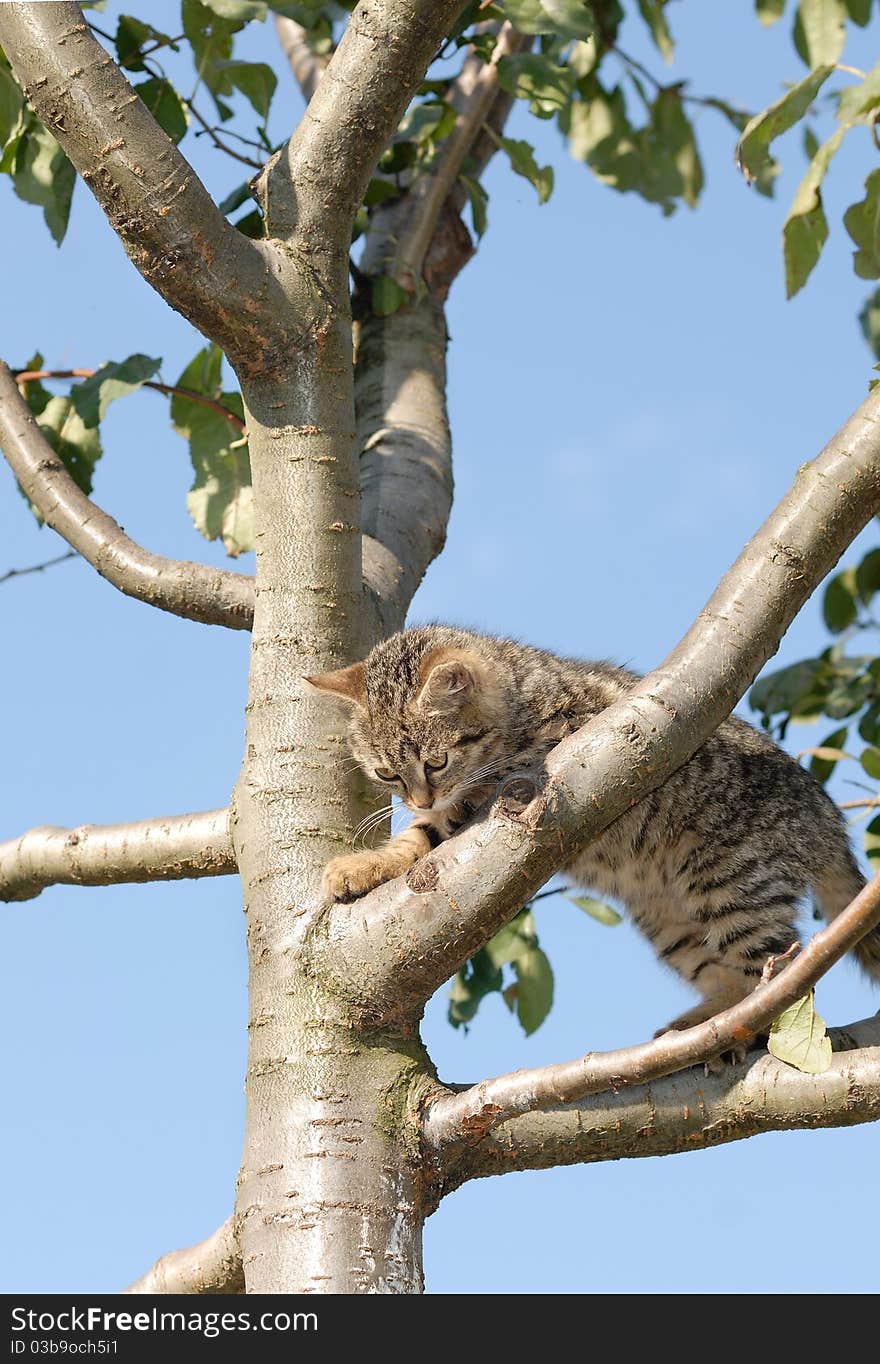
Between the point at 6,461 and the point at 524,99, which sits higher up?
the point at 524,99

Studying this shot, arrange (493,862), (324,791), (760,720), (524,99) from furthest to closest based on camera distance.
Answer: (760,720) → (524,99) → (324,791) → (493,862)

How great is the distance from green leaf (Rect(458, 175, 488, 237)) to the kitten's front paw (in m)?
2.78

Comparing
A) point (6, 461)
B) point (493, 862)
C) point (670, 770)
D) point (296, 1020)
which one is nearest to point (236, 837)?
point (296, 1020)

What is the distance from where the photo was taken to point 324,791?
10.9ft

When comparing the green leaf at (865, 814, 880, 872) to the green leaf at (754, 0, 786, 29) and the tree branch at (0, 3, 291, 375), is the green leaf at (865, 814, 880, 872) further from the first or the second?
the green leaf at (754, 0, 786, 29)

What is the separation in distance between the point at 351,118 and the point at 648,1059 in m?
2.23

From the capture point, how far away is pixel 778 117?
143 inches

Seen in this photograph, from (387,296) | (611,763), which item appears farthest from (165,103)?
(611,763)

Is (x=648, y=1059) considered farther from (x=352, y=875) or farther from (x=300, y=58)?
(x=300, y=58)

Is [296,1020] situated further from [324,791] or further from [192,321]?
[192,321]

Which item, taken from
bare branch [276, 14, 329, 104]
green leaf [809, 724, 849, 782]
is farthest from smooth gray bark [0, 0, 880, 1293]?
bare branch [276, 14, 329, 104]

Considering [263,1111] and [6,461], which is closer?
[263,1111]

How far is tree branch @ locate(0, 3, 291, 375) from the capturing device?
3.12 meters
